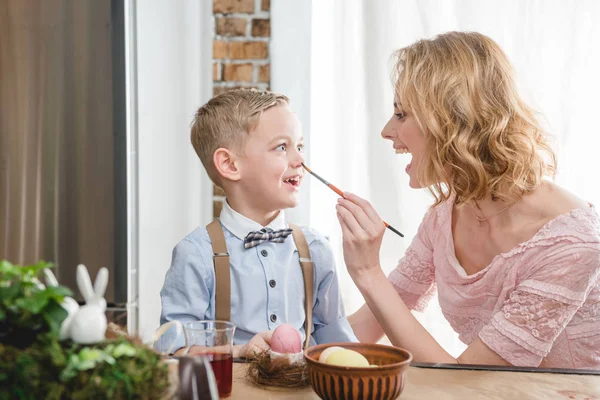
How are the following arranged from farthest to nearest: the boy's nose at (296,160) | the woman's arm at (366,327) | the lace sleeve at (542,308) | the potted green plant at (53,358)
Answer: the woman's arm at (366,327) < the boy's nose at (296,160) < the lace sleeve at (542,308) < the potted green plant at (53,358)

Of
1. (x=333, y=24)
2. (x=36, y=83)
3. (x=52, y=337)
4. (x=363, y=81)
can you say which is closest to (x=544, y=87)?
(x=363, y=81)

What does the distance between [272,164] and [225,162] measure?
0.42 feet

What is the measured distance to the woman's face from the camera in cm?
163

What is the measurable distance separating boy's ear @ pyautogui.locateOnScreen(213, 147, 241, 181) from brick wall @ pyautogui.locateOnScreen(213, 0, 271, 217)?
1144mm

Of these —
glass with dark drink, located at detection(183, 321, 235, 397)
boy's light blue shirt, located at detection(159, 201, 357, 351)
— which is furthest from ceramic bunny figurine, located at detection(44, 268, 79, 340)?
boy's light blue shirt, located at detection(159, 201, 357, 351)

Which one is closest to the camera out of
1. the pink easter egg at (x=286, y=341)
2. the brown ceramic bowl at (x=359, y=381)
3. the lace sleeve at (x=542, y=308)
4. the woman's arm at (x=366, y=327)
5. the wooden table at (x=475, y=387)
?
the brown ceramic bowl at (x=359, y=381)

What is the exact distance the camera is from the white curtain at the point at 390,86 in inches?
104

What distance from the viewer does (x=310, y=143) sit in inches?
110

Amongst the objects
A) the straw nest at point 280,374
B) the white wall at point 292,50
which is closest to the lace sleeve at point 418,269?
Result: the straw nest at point 280,374

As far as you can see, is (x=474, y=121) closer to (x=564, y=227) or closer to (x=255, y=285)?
(x=564, y=227)

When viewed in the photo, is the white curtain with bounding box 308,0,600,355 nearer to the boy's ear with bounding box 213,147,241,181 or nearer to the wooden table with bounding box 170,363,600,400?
the boy's ear with bounding box 213,147,241,181

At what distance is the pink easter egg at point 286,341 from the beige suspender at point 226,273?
1.02 feet

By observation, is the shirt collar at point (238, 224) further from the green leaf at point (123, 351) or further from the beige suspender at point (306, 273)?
the green leaf at point (123, 351)

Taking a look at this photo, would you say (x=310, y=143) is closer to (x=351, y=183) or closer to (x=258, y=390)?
(x=351, y=183)
